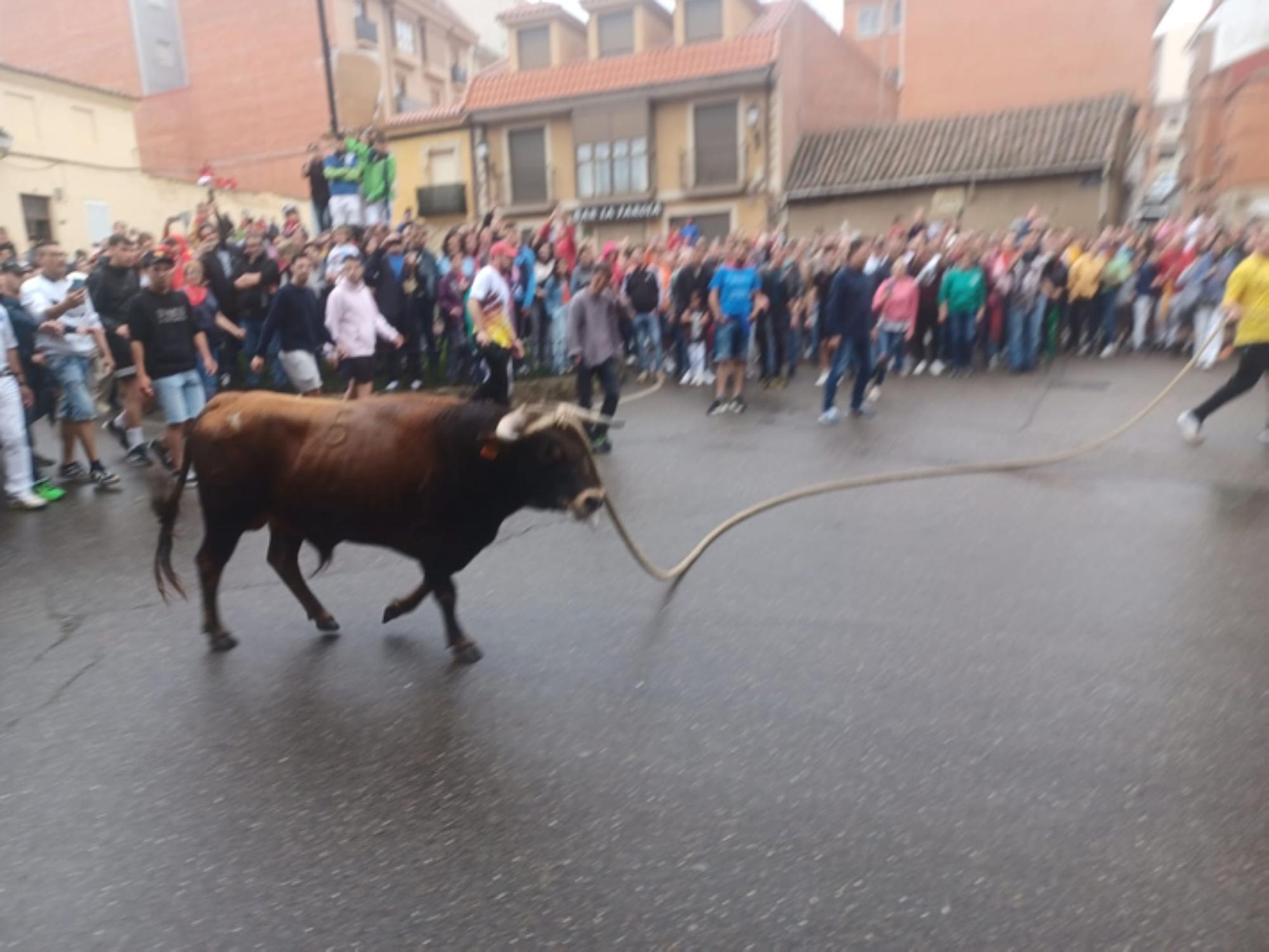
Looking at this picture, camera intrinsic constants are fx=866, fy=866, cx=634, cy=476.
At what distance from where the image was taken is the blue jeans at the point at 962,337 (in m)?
12.8

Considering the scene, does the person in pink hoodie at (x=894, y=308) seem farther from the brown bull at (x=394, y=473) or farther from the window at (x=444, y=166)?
the window at (x=444, y=166)

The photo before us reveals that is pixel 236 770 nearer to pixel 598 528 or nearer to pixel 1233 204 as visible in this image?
pixel 598 528

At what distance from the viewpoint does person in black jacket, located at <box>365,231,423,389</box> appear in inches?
419

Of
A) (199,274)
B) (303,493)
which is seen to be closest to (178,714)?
(303,493)

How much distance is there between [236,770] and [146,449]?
6057 mm

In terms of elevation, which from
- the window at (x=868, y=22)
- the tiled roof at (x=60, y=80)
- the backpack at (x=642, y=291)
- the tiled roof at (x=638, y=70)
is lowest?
the backpack at (x=642, y=291)

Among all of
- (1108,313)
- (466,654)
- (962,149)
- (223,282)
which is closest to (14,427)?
(223,282)

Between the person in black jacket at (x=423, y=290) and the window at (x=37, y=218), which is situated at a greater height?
the window at (x=37, y=218)

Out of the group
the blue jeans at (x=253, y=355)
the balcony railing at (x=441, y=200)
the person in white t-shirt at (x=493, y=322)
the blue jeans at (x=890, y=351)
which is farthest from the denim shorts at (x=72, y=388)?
the balcony railing at (x=441, y=200)

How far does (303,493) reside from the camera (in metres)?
4.12

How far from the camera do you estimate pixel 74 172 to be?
25.7m

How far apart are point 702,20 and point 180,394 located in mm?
26092

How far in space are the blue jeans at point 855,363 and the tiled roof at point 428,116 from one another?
24249mm

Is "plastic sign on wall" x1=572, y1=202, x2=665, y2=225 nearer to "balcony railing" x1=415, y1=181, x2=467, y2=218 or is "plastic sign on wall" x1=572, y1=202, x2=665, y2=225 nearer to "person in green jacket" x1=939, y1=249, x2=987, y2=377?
"balcony railing" x1=415, y1=181, x2=467, y2=218
